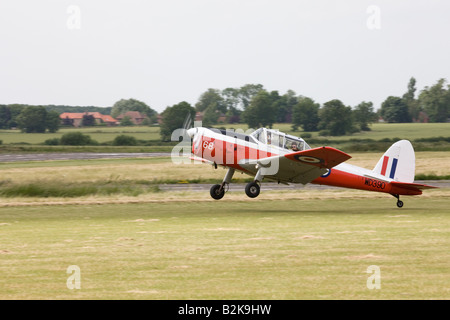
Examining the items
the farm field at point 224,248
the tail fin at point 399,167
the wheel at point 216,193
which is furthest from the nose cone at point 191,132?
the tail fin at point 399,167

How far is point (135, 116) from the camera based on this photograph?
285ft

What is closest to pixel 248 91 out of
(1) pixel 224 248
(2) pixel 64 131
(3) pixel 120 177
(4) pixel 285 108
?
(4) pixel 285 108

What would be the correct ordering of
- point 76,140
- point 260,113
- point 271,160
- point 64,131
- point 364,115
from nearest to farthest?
point 271,160 < point 260,113 < point 76,140 < point 364,115 < point 64,131

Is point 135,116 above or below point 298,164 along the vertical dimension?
above

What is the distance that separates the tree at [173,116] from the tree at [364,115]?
19880 millimetres

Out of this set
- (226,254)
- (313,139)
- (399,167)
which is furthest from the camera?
(313,139)

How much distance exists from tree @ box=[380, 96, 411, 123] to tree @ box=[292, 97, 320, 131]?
1011 inches

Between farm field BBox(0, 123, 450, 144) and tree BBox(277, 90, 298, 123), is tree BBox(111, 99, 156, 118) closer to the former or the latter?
farm field BBox(0, 123, 450, 144)

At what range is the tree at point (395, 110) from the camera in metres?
85.2

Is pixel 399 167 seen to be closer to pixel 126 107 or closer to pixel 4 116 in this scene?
pixel 4 116

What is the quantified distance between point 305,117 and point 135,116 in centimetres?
3494

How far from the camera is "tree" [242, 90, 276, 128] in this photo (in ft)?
180

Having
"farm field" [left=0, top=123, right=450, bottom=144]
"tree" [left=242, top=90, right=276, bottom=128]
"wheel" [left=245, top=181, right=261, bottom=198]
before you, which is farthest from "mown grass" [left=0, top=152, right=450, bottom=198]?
"farm field" [left=0, top=123, right=450, bottom=144]
